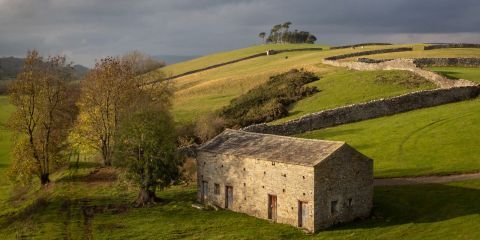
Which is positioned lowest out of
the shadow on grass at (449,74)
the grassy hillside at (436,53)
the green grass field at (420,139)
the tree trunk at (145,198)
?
the tree trunk at (145,198)

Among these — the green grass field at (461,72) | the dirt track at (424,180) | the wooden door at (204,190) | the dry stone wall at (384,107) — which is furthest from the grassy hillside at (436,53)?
the wooden door at (204,190)

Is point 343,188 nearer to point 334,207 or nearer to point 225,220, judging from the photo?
point 334,207

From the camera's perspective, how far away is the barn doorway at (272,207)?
33000 millimetres

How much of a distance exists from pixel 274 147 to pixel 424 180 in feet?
34.5

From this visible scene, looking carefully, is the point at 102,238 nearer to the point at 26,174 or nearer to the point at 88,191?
the point at 88,191

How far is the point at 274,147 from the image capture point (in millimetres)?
Result: 34188

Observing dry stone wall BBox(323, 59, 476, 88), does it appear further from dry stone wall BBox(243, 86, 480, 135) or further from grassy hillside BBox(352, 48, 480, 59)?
grassy hillside BBox(352, 48, 480, 59)

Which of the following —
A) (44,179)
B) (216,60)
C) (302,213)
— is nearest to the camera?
(302,213)

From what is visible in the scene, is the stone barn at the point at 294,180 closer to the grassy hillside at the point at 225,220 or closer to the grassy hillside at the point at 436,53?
the grassy hillside at the point at 225,220

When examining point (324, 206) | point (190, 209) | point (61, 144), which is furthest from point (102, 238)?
point (61, 144)

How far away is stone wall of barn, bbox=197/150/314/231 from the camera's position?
102ft

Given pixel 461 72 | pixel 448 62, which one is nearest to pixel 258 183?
pixel 461 72

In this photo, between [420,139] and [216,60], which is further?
[216,60]

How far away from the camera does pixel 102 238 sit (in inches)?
1235
